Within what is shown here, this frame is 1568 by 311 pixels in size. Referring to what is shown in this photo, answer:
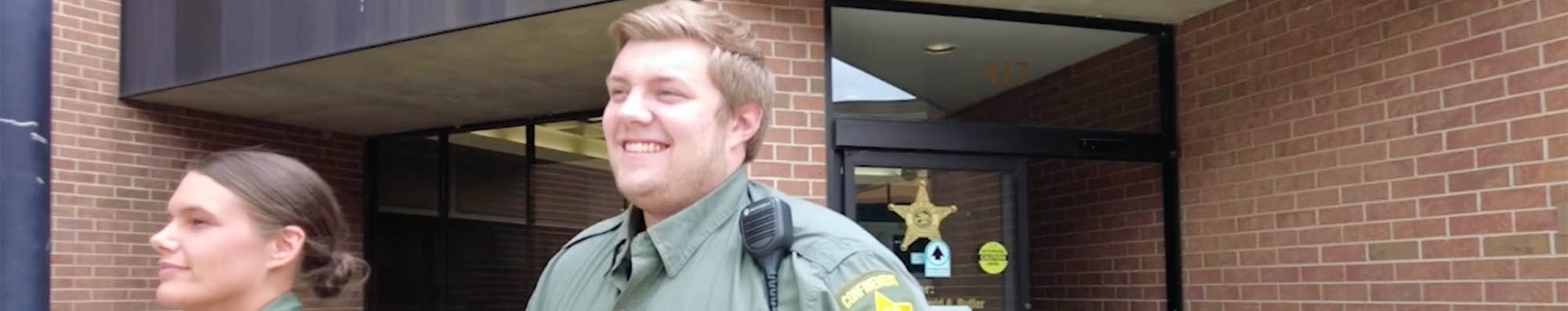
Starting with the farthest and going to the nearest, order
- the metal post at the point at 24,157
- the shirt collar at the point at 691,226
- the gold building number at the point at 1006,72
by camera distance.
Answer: the gold building number at the point at 1006,72, the metal post at the point at 24,157, the shirt collar at the point at 691,226

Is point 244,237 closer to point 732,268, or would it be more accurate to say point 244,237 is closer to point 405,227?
point 732,268

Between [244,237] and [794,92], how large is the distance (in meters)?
3.47

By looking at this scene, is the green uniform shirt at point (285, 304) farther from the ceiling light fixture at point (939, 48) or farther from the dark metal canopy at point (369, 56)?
the ceiling light fixture at point (939, 48)

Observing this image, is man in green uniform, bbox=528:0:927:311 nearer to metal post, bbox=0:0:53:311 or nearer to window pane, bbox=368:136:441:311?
metal post, bbox=0:0:53:311

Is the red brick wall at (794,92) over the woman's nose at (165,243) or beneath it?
over

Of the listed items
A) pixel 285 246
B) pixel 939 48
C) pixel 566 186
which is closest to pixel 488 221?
pixel 566 186

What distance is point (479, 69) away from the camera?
7.32m

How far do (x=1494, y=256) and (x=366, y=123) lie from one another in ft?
23.3

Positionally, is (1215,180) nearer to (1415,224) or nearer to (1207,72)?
(1207,72)

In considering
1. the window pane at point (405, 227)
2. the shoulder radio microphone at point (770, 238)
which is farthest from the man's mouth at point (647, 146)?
the window pane at point (405, 227)

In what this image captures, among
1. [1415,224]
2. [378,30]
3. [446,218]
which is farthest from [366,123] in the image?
[1415,224]

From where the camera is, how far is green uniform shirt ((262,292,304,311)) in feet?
7.21

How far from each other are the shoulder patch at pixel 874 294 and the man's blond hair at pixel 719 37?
29 cm

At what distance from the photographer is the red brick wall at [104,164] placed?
7711 millimetres
